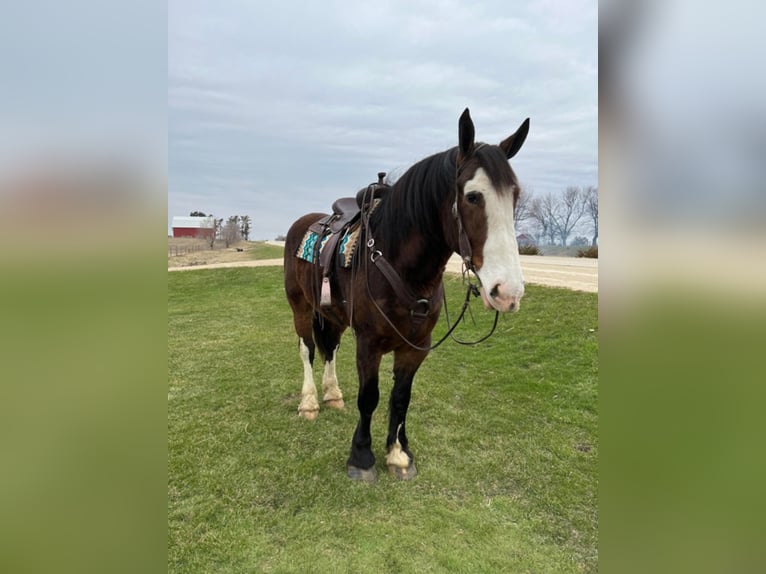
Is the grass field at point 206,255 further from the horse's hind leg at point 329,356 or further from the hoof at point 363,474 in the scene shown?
the hoof at point 363,474

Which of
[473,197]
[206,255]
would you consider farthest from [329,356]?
[206,255]

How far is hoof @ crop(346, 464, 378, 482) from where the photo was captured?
300 centimetres

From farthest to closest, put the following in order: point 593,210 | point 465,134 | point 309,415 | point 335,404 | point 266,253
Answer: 1. point 266,253
2. point 335,404
3. point 309,415
4. point 465,134
5. point 593,210

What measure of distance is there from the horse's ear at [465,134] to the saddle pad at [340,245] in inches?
46.5

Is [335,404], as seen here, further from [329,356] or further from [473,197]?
[473,197]

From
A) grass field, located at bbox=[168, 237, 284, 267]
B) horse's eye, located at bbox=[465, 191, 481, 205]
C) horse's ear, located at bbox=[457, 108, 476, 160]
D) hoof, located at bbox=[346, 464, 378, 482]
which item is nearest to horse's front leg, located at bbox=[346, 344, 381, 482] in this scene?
hoof, located at bbox=[346, 464, 378, 482]

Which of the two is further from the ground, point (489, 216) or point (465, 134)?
point (465, 134)

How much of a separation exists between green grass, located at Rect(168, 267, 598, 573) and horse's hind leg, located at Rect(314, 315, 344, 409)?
151mm

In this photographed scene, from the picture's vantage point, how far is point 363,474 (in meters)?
3.02

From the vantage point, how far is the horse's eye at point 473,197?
198 centimetres

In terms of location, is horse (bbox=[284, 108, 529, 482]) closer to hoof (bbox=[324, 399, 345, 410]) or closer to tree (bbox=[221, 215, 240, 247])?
hoof (bbox=[324, 399, 345, 410])

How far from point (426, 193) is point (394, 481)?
85.5 inches
